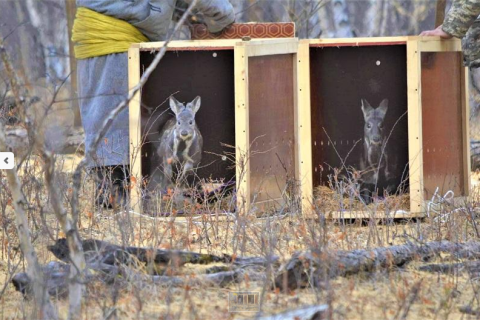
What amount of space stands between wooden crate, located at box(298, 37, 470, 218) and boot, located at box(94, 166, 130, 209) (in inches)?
41.6

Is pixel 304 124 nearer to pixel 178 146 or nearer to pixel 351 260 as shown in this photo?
pixel 178 146

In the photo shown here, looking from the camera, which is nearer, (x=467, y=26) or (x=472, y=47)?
(x=467, y=26)

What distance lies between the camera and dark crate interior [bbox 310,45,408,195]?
6727 mm

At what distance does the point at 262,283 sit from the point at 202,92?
7.17ft

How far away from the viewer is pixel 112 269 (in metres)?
4.55

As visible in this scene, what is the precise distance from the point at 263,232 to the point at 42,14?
17.5 m

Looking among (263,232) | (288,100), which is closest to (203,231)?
(263,232)

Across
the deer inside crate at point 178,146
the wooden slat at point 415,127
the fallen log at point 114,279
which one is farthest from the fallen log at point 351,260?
the deer inside crate at point 178,146

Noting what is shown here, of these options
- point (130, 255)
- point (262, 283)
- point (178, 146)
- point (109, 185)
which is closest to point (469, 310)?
point (262, 283)

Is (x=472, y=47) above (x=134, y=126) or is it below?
above

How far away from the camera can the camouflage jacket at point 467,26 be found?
654cm

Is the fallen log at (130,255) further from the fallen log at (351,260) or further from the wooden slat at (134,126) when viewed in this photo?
the wooden slat at (134,126)

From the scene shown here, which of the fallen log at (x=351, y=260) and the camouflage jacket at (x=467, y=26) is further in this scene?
the camouflage jacket at (x=467, y=26)

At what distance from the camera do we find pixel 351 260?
488cm
